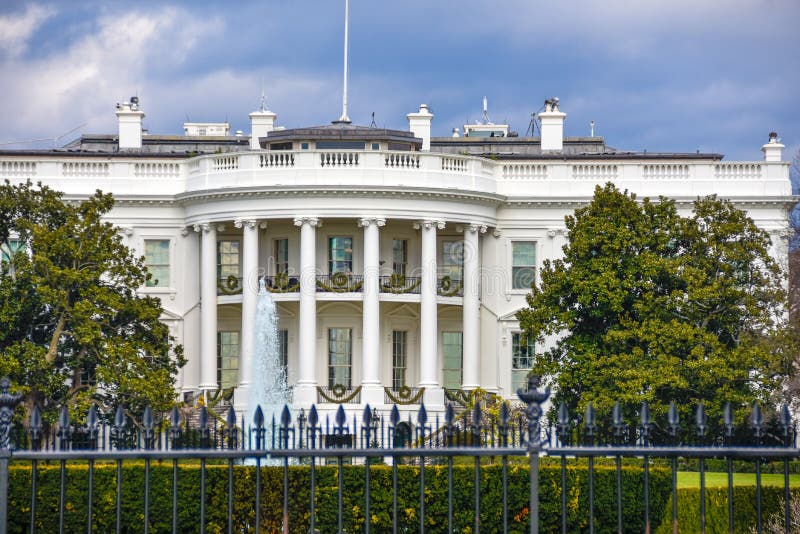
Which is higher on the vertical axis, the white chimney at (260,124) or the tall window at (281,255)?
the white chimney at (260,124)

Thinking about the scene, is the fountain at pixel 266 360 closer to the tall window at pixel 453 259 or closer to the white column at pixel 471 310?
the white column at pixel 471 310

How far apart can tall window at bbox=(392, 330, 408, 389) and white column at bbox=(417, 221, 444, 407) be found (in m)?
1.44

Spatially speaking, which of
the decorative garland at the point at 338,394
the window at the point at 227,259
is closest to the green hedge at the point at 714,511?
the decorative garland at the point at 338,394

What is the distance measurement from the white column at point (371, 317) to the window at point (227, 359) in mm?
4949

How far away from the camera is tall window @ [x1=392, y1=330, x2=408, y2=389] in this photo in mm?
59500

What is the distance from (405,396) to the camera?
5669 centimetres

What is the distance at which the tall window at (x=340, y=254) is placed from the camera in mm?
58906

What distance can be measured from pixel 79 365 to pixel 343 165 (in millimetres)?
12953

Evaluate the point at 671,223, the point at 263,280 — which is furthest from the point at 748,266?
the point at 263,280

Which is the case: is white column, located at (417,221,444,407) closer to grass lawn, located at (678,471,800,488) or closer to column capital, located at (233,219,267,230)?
column capital, located at (233,219,267,230)

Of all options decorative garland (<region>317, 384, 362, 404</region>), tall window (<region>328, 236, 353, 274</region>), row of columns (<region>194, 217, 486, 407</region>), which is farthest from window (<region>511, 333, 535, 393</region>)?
tall window (<region>328, 236, 353, 274</region>)

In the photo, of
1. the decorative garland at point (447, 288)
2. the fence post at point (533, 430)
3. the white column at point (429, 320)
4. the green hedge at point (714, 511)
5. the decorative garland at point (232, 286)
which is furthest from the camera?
the decorative garland at point (447, 288)

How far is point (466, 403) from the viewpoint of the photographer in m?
57.0

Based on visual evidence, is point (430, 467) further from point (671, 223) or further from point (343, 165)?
point (343, 165)
